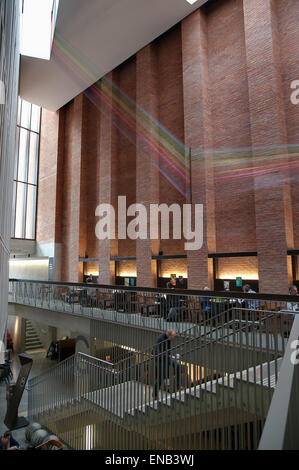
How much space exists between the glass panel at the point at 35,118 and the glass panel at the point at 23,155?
0.86 m

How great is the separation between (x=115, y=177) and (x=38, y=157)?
977 centimetres

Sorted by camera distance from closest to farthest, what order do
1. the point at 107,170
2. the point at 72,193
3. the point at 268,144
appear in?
the point at 268,144
the point at 107,170
the point at 72,193

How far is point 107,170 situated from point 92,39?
6.78 m

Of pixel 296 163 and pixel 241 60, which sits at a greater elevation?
pixel 241 60

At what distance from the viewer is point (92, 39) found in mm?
15820

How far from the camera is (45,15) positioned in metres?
16.1

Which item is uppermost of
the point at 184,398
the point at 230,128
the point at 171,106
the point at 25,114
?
the point at 25,114

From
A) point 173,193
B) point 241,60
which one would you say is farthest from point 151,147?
point 241,60

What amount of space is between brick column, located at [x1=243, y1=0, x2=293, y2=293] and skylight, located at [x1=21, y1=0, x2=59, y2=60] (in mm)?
9483

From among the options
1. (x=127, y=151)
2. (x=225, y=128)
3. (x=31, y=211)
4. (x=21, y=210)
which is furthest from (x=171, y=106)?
(x=21, y=210)

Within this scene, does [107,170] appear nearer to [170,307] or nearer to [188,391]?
[170,307]

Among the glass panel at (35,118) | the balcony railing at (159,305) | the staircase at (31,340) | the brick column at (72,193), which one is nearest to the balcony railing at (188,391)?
the balcony railing at (159,305)

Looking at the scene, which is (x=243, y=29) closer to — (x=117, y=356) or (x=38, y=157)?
(x=117, y=356)

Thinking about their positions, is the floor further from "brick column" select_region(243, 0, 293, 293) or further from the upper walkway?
"brick column" select_region(243, 0, 293, 293)
